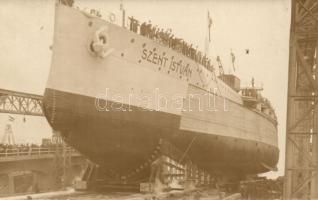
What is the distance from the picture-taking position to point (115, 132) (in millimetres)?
11156

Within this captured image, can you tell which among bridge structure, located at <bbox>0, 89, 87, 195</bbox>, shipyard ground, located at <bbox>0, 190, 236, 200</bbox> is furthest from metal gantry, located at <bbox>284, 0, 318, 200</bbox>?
bridge structure, located at <bbox>0, 89, 87, 195</bbox>

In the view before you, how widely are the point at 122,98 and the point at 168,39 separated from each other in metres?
3.02

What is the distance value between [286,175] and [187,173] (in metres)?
4.25

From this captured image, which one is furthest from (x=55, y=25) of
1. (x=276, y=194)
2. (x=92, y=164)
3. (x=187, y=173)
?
(x=276, y=194)

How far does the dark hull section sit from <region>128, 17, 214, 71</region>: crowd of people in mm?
2330

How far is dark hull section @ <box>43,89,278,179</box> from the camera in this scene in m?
10.4

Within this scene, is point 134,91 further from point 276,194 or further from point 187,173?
point 276,194

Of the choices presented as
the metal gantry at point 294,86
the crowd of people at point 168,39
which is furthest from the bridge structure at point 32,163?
the metal gantry at point 294,86

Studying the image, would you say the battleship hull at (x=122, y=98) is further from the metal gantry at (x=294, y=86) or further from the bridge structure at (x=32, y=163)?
the bridge structure at (x=32, y=163)

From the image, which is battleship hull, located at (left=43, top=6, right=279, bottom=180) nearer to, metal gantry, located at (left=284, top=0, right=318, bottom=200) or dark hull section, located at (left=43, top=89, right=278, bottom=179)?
dark hull section, located at (left=43, top=89, right=278, bottom=179)

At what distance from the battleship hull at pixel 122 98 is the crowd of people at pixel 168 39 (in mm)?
354

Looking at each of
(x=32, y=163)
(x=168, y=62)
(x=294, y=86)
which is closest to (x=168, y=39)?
(x=168, y=62)

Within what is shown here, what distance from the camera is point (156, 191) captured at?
11297 mm

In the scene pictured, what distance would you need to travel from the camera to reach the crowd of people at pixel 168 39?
39.9ft
